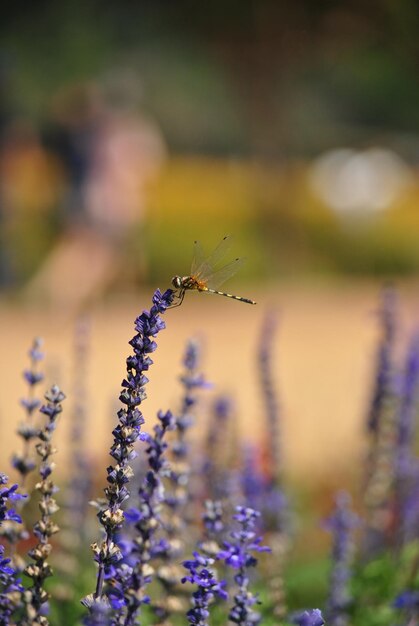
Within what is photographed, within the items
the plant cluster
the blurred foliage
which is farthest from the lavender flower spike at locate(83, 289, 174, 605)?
the blurred foliage

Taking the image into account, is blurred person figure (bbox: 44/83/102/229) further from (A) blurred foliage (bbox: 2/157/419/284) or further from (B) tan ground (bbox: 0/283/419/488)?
(A) blurred foliage (bbox: 2/157/419/284)

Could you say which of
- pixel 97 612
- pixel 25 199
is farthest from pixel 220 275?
pixel 25 199

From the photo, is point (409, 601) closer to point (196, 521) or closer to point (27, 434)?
point (27, 434)

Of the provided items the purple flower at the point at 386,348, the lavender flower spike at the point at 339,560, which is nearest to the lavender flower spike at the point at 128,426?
the lavender flower spike at the point at 339,560

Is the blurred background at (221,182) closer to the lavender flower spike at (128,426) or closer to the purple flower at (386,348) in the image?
the purple flower at (386,348)

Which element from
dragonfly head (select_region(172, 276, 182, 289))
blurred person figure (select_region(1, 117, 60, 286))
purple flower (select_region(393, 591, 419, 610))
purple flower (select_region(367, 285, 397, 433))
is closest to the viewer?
purple flower (select_region(393, 591, 419, 610))
